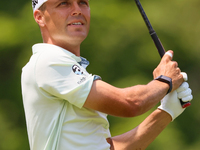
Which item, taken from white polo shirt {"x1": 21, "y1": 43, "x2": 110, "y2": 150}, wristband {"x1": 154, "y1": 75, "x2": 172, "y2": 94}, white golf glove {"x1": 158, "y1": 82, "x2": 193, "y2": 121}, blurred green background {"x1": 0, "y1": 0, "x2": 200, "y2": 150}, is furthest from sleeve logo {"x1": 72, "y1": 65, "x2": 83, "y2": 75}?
blurred green background {"x1": 0, "y1": 0, "x2": 200, "y2": 150}

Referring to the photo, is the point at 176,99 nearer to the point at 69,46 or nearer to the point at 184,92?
the point at 184,92

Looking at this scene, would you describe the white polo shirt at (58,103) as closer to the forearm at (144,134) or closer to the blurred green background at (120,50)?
the forearm at (144,134)

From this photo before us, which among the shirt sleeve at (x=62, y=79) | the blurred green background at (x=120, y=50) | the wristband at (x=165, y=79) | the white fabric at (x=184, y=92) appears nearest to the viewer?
the shirt sleeve at (x=62, y=79)

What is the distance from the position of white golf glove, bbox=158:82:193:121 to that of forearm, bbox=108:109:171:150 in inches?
1.8

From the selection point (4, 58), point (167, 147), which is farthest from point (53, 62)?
point (4, 58)

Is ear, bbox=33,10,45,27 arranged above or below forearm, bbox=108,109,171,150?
above

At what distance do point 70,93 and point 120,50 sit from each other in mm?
4784

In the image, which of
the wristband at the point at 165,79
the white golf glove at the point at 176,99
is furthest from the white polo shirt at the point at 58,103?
the white golf glove at the point at 176,99

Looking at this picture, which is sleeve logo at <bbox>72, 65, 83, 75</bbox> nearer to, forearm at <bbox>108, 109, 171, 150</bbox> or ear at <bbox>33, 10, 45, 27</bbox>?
ear at <bbox>33, 10, 45, 27</bbox>

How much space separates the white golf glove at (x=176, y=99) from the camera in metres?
2.80

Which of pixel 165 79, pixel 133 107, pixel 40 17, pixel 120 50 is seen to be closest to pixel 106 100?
pixel 133 107

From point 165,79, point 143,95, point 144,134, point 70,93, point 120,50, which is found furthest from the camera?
point 120,50

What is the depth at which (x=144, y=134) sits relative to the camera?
2910 mm

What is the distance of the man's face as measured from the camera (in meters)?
2.70
